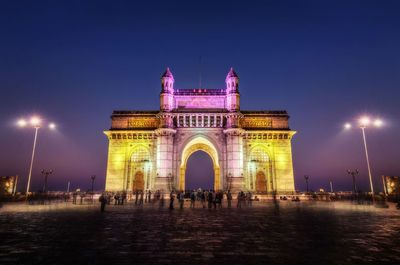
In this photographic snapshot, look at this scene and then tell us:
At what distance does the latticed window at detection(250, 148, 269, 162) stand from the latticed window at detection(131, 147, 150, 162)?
1891cm

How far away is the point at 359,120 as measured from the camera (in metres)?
26.6

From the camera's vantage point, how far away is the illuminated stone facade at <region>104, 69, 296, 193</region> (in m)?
39.4

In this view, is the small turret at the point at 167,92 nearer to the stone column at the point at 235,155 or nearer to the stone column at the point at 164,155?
the stone column at the point at 164,155

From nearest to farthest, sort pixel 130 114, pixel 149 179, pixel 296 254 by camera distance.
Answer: pixel 296 254, pixel 149 179, pixel 130 114

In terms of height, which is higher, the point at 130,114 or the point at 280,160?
the point at 130,114

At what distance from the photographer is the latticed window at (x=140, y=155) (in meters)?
41.9

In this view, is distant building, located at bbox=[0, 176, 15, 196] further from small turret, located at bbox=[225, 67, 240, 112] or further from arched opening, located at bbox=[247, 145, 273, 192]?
arched opening, located at bbox=[247, 145, 273, 192]

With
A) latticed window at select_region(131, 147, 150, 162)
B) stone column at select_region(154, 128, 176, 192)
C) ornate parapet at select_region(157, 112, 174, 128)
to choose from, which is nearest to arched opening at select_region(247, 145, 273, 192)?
stone column at select_region(154, 128, 176, 192)

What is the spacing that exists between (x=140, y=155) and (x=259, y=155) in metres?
21.5

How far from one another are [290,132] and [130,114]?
29.5 meters

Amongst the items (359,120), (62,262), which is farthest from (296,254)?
(359,120)

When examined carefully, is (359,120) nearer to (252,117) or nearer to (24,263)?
(252,117)

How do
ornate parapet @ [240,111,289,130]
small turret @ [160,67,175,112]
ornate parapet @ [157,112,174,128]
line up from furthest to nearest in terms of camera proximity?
ornate parapet @ [240,111,289,130] → small turret @ [160,67,175,112] → ornate parapet @ [157,112,174,128]

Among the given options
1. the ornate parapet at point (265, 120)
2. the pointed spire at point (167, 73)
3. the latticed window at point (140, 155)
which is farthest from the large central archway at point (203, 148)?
the pointed spire at point (167, 73)
